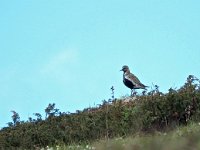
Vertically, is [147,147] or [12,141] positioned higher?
[12,141]

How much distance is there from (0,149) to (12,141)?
698 millimetres

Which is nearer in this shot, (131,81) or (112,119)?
(112,119)

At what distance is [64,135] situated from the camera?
49.8 feet

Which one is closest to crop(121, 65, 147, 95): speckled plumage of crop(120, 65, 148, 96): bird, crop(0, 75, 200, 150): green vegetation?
crop(120, 65, 148, 96): bird

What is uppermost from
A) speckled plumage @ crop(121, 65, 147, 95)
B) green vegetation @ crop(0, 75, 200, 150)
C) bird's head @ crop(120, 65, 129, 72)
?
bird's head @ crop(120, 65, 129, 72)

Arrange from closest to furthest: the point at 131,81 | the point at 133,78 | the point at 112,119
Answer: the point at 112,119, the point at 131,81, the point at 133,78

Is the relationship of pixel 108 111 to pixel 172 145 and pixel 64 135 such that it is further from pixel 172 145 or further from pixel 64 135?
pixel 172 145

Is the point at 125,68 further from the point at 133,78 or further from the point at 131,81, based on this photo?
the point at 131,81

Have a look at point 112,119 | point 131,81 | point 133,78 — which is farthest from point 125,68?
point 112,119

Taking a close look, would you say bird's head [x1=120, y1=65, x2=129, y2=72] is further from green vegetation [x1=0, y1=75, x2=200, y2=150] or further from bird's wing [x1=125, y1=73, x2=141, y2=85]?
green vegetation [x1=0, y1=75, x2=200, y2=150]

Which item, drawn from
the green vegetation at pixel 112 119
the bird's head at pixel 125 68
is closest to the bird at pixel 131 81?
the bird's head at pixel 125 68

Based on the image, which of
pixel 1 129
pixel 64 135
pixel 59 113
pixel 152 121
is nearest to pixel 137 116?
pixel 152 121

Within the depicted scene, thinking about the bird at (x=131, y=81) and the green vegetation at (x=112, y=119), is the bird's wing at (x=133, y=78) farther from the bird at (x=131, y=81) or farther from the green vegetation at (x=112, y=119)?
the green vegetation at (x=112, y=119)

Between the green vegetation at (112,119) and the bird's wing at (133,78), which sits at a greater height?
→ the bird's wing at (133,78)
